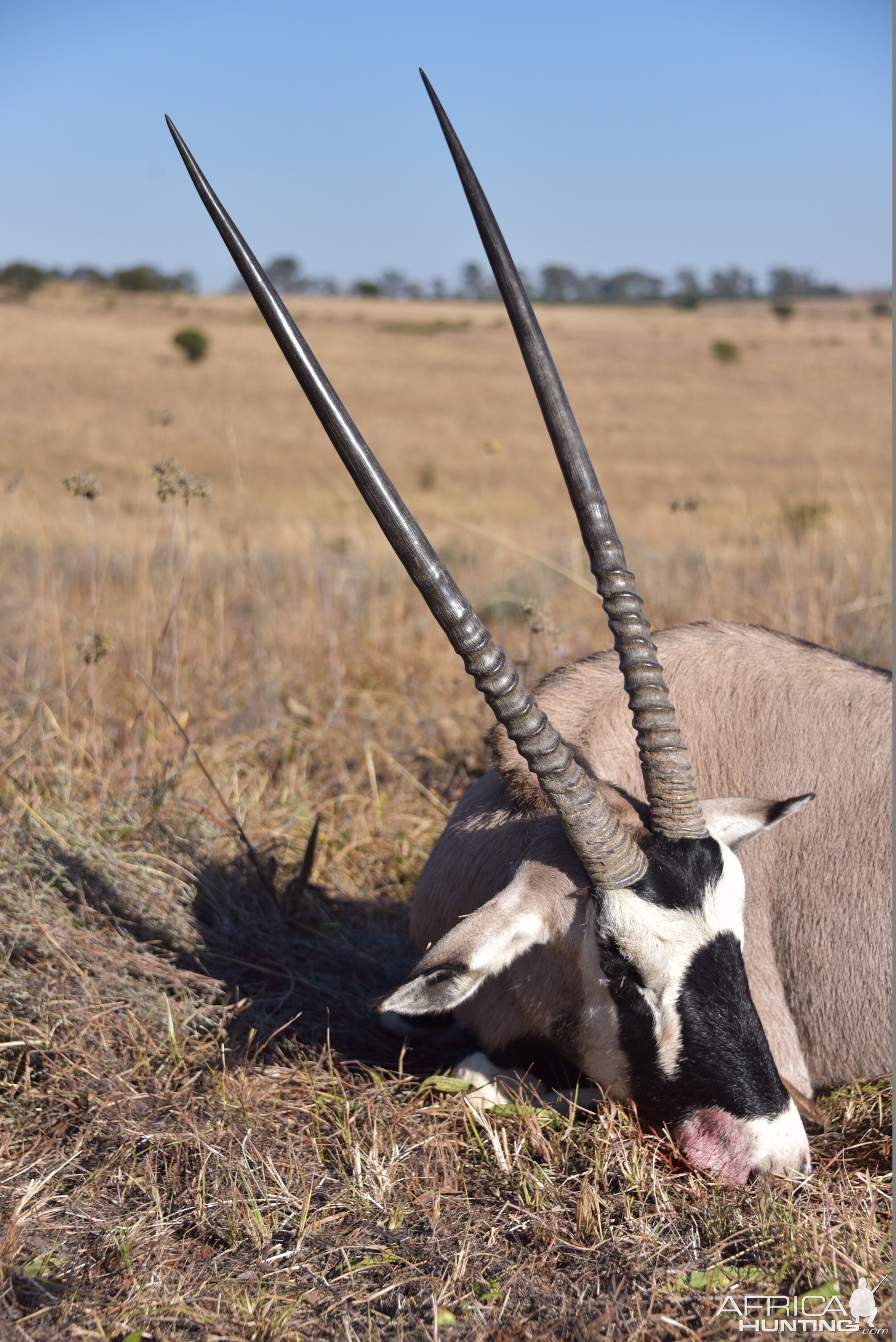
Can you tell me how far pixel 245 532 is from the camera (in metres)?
5.30

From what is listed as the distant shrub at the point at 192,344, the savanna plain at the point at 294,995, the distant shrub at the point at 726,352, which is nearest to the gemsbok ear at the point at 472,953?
the savanna plain at the point at 294,995

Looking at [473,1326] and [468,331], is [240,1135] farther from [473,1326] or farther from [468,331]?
[468,331]

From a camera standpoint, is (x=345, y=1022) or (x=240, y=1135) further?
(x=345, y=1022)

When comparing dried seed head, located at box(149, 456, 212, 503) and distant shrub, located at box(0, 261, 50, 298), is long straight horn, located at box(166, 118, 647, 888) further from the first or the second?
distant shrub, located at box(0, 261, 50, 298)

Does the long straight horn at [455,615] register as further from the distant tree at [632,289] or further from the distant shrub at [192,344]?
the distant tree at [632,289]

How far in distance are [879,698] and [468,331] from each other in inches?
2340

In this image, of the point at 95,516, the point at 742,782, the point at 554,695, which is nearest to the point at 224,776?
the point at 554,695

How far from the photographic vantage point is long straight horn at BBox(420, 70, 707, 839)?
2414mm

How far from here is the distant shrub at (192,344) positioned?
148 feet

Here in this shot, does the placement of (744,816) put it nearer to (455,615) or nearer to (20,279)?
(455,615)

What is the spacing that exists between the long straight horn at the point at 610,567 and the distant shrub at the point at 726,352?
51718 mm

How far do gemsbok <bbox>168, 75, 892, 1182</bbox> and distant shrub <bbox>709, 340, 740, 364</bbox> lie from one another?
2017 inches

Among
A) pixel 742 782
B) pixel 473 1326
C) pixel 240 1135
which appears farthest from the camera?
pixel 742 782

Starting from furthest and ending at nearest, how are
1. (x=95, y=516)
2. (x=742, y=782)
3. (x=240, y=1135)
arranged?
(x=95, y=516)
(x=742, y=782)
(x=240, y=1135)
